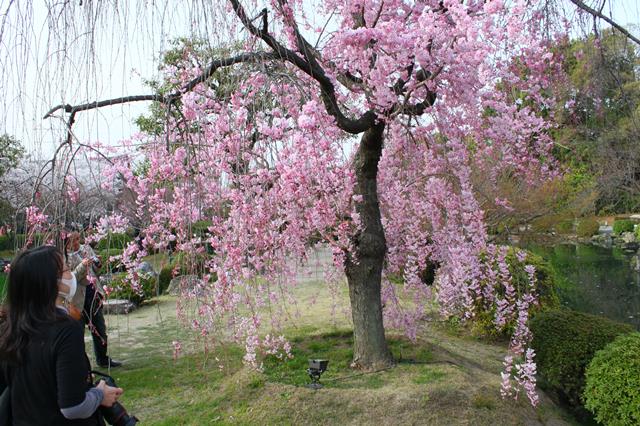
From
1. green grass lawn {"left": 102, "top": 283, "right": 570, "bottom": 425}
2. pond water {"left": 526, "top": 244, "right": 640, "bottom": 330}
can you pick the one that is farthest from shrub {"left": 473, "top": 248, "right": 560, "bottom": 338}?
pond water {"left": 526, "top": 244, "right": 640, "bottom": 330}

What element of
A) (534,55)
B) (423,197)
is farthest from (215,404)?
(534,55)

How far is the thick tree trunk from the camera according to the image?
4.13m

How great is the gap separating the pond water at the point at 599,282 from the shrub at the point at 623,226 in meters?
3.30

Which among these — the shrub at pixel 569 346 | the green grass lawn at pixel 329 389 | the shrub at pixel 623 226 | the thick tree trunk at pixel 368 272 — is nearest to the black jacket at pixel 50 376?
the green grass lawn at pixel 329 389

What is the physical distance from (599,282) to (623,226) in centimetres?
1063

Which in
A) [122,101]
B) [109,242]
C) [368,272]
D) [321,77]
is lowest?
[368,272]

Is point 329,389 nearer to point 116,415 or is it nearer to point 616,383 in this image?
point 616,383

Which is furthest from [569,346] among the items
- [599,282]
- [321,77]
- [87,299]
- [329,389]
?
[599,282]

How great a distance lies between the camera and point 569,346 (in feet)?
13.8

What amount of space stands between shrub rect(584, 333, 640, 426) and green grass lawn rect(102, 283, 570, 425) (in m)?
0.43

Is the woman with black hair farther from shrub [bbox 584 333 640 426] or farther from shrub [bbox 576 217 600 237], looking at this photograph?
shrub [bbox 576 217 600 237]

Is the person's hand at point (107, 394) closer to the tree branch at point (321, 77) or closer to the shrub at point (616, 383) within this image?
the tree branch at point (321, 77)

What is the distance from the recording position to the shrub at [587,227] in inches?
778

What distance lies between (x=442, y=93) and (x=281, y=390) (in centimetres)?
235
